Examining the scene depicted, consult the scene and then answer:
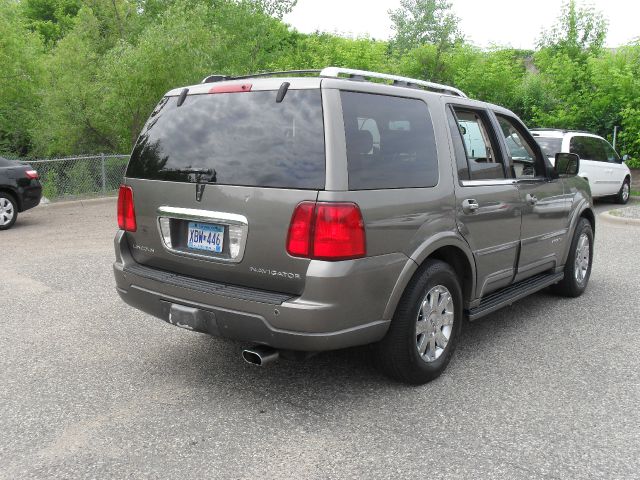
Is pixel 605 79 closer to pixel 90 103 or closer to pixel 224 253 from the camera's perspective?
pixel 90 103

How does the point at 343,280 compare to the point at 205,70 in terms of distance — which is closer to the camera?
the point at 343,280

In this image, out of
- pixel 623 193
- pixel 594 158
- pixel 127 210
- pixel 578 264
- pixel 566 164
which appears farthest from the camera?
pixel 623 193

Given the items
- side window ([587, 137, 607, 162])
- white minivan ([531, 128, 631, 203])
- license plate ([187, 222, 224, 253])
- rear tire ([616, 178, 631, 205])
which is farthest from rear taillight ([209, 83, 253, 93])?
rear tire ([616, 178, 631, 205])

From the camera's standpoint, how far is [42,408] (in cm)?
365

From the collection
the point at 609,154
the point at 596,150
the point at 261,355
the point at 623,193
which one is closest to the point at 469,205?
the point at 261,355

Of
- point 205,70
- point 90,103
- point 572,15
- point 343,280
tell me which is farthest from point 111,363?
point 572,15

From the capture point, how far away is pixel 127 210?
4.17 meters

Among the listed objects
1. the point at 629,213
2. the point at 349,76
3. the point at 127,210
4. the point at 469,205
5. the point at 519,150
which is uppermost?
the point at 349,76

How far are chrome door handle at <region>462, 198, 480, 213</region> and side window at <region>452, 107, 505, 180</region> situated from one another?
0.19 m

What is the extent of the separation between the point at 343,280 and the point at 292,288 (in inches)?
11.5

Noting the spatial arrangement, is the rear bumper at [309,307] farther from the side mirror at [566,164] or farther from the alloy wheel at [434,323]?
the side mirror at [566,164]

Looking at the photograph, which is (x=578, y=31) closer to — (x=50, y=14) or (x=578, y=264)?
(x=578, y=264)

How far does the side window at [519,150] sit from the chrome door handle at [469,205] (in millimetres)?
924

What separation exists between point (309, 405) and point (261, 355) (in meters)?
0.48
